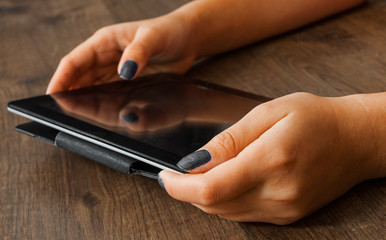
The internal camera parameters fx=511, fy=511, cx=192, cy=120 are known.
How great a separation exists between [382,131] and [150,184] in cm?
30

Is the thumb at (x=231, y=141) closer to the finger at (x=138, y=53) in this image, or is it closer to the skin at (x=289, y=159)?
the skin at (x=289, y=159)

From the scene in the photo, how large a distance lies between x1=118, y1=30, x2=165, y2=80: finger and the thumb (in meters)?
0.32

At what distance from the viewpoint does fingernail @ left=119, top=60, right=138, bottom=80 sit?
2.76 feet

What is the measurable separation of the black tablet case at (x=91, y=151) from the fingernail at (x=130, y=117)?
0.06 meters

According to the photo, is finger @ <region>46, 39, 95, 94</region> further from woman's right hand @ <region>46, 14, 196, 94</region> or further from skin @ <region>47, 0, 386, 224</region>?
skin @ <region>47, 0, 386, 224</region>

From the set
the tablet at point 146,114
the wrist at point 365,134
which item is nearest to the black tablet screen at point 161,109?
the tablet at point 146,114

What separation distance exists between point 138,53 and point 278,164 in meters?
0.41

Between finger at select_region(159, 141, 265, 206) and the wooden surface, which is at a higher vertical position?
finger at select_region(159, 141, 265, 206)

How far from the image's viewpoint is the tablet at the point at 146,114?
612 mm

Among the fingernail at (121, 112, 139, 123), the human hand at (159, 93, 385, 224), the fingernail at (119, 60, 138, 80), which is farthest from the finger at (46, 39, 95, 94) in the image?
the human hand at (159, 93, 385, 224)

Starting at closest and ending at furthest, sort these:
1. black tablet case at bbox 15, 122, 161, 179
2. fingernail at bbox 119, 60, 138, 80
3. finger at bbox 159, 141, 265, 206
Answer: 1. finger at bbox 159, 141, 265, 206
2. black tablet case at bbox 15, 122, 161, 179
3. fingernail at bbox 119, 60, 138, 80

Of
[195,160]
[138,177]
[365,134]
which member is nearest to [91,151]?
[138,177]

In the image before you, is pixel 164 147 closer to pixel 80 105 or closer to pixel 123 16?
pixel 80 105

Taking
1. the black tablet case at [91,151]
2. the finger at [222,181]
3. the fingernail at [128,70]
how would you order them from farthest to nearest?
the fingernail at [128,70] → the black tablet case at [91,151] → the finger at [222,181]
